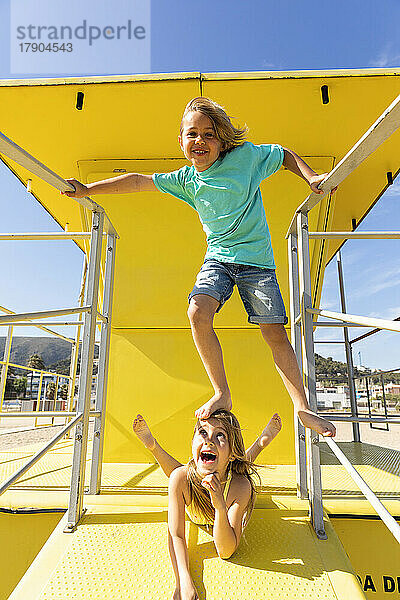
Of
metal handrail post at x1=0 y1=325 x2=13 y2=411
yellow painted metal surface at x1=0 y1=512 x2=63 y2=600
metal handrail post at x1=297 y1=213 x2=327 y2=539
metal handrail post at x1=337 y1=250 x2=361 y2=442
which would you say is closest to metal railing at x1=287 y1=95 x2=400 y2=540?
metal handrail post at x1=297 y1=213 x2=327 y2=539

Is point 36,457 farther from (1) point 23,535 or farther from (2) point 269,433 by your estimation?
(2) point 269,433

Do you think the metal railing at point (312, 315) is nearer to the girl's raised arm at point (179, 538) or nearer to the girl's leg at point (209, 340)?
the girl's leg at point (209, 340)

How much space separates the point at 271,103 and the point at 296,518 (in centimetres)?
188

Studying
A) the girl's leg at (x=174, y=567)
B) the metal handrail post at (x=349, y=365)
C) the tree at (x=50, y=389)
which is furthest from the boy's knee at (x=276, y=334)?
the tree at (x=50, y=389)

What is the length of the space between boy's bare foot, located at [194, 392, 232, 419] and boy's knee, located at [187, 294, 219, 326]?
0.72 ft

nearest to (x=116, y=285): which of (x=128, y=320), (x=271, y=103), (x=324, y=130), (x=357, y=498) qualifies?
(x=128, y=320)

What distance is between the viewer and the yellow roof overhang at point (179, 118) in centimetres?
198

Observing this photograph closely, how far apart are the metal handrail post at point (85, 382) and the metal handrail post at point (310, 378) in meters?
0.68

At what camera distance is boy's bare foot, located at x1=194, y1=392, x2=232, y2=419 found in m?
1.15

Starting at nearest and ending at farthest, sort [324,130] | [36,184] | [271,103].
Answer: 1. [271,103]
2. [324,130]
3. [36,184]

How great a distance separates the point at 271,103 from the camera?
210 cm

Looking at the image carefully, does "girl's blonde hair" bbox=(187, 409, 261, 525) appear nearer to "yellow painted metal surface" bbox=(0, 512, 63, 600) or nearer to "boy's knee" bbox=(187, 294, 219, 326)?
"boy's knee" bbox=(187, 294, 219, 326)

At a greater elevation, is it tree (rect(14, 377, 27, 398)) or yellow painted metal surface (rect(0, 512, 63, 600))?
tree (rect(14, 377, 27, 398))

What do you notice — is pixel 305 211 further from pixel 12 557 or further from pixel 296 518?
pixel 12 557
